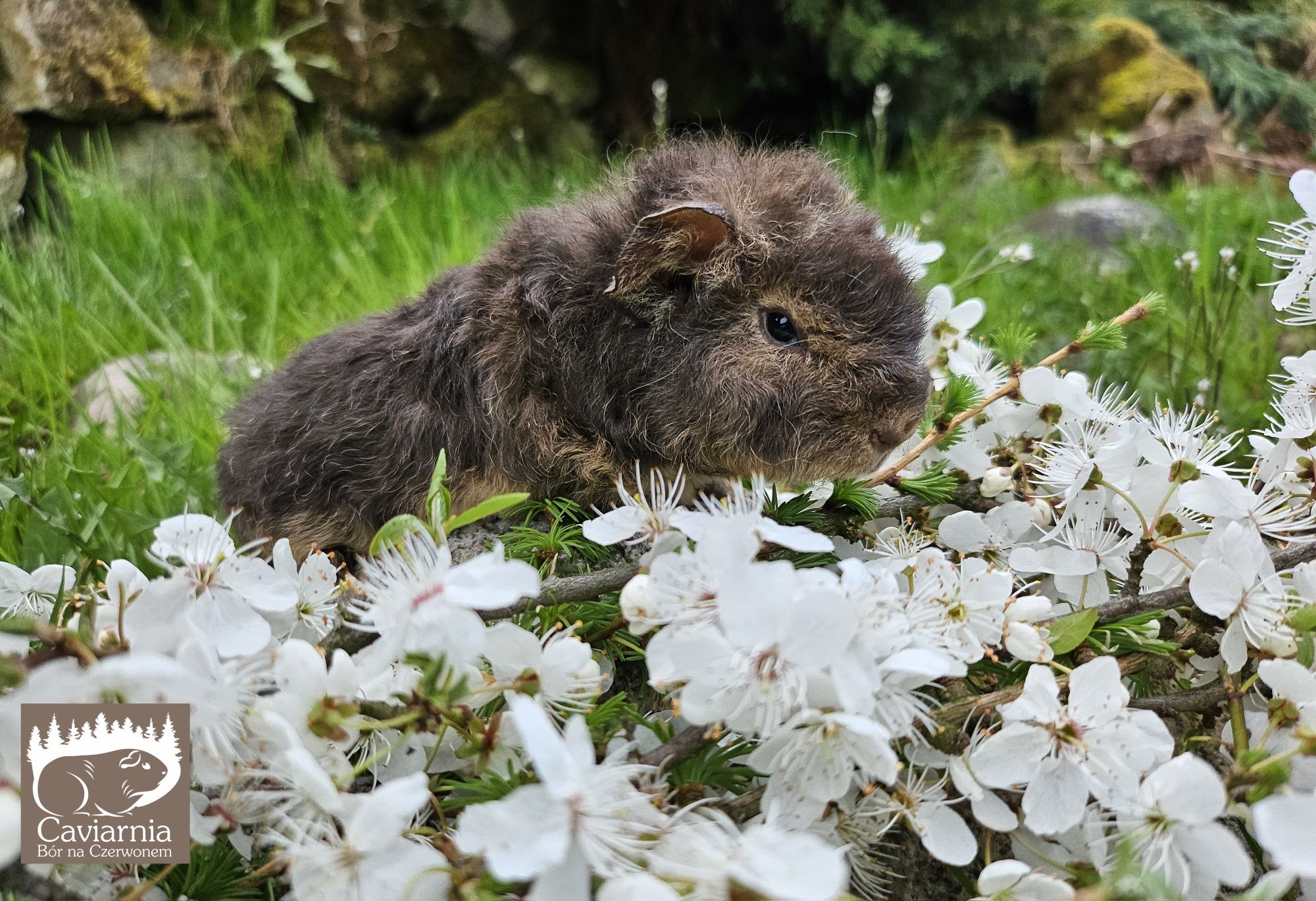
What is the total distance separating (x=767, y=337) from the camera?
5.74 feet

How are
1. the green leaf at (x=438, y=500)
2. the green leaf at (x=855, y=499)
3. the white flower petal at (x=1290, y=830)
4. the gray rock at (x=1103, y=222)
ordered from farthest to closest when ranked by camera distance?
the gray rock at (x=1103, y=222), the green leaf at (x=855, y=499), the green leaf at (x=438, y=500), the white flower petal at (x=1290, y=830)

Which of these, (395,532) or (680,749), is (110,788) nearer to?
(395,532)

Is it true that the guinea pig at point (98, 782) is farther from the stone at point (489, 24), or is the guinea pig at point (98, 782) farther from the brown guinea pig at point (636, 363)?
the stone at point (489, 24)

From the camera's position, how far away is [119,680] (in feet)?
2.74

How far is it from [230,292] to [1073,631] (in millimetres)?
3811

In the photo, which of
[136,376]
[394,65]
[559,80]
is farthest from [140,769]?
[559,80]

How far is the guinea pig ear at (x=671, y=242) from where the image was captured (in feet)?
5.49

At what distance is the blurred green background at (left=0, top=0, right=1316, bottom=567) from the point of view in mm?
3117

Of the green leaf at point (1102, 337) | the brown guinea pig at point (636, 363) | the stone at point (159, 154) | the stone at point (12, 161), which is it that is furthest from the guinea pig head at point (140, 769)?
the stone at point (159, 154)

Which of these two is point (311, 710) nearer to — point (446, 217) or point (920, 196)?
point (446, 217)

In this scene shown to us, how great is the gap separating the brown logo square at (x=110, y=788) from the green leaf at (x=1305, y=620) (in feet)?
4.46

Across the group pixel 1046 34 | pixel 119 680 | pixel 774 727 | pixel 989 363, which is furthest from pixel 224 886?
pixel 1046 34

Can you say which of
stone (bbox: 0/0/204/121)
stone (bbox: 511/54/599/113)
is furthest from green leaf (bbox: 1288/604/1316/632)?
stone (bbox: 511/54/599/113)

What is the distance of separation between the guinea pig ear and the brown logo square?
1063mm
